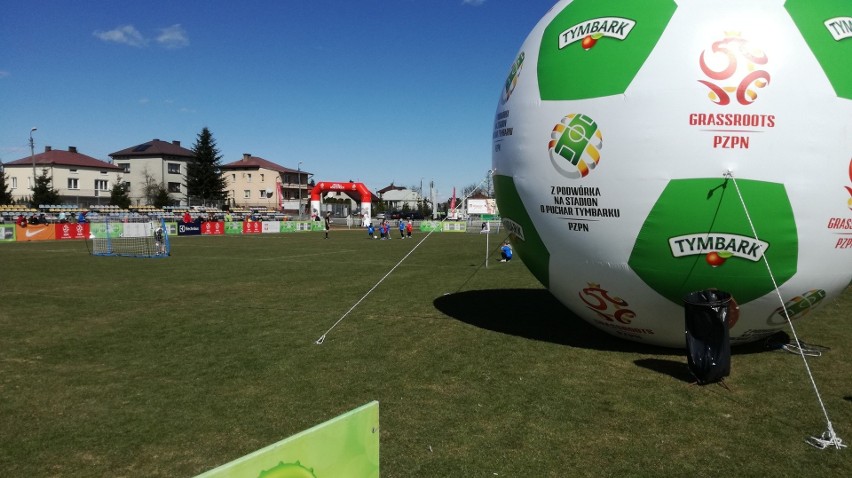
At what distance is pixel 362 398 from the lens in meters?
6.59

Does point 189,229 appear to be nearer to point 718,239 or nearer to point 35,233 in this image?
point 35,233

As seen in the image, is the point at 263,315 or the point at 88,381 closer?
the point at 88,381

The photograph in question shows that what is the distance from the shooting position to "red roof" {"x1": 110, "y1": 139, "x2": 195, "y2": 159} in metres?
93.9

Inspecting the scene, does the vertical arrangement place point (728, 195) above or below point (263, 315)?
above

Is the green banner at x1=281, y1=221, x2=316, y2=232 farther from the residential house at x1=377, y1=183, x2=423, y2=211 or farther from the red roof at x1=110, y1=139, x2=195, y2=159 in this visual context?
the residential house at x1=377, y1=183, x2=423, y2=211

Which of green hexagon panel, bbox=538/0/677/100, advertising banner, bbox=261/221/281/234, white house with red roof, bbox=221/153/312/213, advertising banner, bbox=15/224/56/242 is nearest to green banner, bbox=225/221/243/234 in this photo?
advertising banner, bbox=261/221/281/234

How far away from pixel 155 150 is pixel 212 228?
184ft

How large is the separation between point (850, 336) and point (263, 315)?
11031mm

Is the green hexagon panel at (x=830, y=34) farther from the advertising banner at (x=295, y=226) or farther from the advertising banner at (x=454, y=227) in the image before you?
the advertising banner at (x=295, y=226)

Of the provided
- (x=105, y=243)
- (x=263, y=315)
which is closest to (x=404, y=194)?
(x=105, y=243)

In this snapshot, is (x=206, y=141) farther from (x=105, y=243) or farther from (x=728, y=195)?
(x=728, y=195)

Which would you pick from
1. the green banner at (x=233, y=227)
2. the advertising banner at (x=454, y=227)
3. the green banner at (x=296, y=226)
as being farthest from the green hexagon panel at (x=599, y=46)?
the green banner at (x=296, y=226)

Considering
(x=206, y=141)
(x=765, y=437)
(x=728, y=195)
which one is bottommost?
(x=765, y=437)

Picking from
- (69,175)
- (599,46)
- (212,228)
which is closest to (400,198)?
(69,175)
